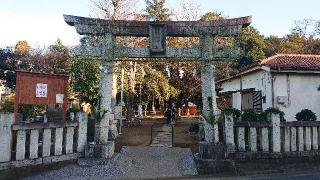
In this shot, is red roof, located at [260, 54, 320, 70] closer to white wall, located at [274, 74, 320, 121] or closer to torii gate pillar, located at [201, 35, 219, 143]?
white wall, located at [274, 74, 320, 121]

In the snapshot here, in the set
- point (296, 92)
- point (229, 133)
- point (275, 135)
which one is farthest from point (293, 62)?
point (229, 133)

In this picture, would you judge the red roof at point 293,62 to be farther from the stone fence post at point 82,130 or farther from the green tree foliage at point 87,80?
the stone fence post at point 82,130

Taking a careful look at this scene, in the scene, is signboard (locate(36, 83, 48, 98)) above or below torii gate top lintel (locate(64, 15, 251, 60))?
below

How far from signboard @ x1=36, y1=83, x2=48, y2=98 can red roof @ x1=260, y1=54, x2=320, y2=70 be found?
41.7 feet

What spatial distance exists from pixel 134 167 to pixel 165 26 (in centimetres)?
574

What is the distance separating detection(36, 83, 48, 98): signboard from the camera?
42.8ft

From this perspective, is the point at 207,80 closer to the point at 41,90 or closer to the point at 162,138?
the point at 162,138

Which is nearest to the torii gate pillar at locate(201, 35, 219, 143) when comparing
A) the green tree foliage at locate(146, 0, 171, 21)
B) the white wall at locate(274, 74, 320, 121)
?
the white wall at locate(274, 74, 320, 121)

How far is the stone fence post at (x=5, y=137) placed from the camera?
1108 cm

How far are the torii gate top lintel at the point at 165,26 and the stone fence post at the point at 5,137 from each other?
4.53 metres

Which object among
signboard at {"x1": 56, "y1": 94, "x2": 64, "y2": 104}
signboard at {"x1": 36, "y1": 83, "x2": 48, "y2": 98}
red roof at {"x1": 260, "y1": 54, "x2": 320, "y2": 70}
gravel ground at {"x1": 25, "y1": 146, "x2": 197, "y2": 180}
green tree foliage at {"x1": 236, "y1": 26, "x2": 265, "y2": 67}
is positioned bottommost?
gravel ground at {"x1": 25, "y1": 146, "x2": 197, "y2": 180}

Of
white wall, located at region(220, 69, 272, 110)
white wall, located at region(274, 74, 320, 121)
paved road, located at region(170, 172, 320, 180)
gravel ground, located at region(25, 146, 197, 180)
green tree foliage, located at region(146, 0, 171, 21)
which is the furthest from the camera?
green tree foliage, located at region(146, 0, 171, 21)

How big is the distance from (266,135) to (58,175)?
308 inches

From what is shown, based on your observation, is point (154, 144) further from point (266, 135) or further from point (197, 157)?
point (266, 135)
